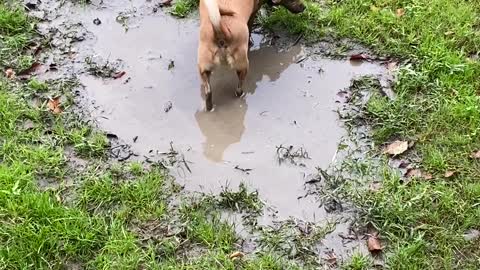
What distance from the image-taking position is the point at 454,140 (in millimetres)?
4258

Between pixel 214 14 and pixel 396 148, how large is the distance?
1338 millimetres

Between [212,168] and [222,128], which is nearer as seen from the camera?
[212,168]

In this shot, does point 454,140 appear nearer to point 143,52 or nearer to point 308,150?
point 308,150

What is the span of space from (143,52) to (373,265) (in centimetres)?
231

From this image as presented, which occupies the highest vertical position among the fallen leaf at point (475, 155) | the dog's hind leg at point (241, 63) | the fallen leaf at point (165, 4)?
the dog's hind leg at point (241, 63)

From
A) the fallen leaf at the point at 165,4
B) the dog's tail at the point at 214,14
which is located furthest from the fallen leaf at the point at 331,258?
the fallen leaf at the point at 165,4

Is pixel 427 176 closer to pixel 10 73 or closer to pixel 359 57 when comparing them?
pixel 359 57

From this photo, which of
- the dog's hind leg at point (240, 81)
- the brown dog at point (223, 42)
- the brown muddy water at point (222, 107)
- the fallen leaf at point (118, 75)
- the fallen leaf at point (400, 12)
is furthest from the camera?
the fallen leaf at point (400, 12)

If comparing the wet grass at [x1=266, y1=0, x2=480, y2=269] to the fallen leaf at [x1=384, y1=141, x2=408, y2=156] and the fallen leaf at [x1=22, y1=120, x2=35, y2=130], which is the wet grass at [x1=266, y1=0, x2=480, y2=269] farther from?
the fallen leaf at [x1=22, y1=120, x2=35, y2=130]

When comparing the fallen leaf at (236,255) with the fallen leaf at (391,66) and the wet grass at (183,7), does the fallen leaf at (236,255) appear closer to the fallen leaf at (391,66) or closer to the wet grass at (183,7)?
the fallen leaf at (391,66)

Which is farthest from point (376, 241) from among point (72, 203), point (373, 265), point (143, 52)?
point (143, 52)

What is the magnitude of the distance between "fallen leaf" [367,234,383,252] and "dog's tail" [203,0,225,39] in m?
1.45

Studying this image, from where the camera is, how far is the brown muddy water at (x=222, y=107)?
4082mm

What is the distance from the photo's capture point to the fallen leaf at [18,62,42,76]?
4820mm
